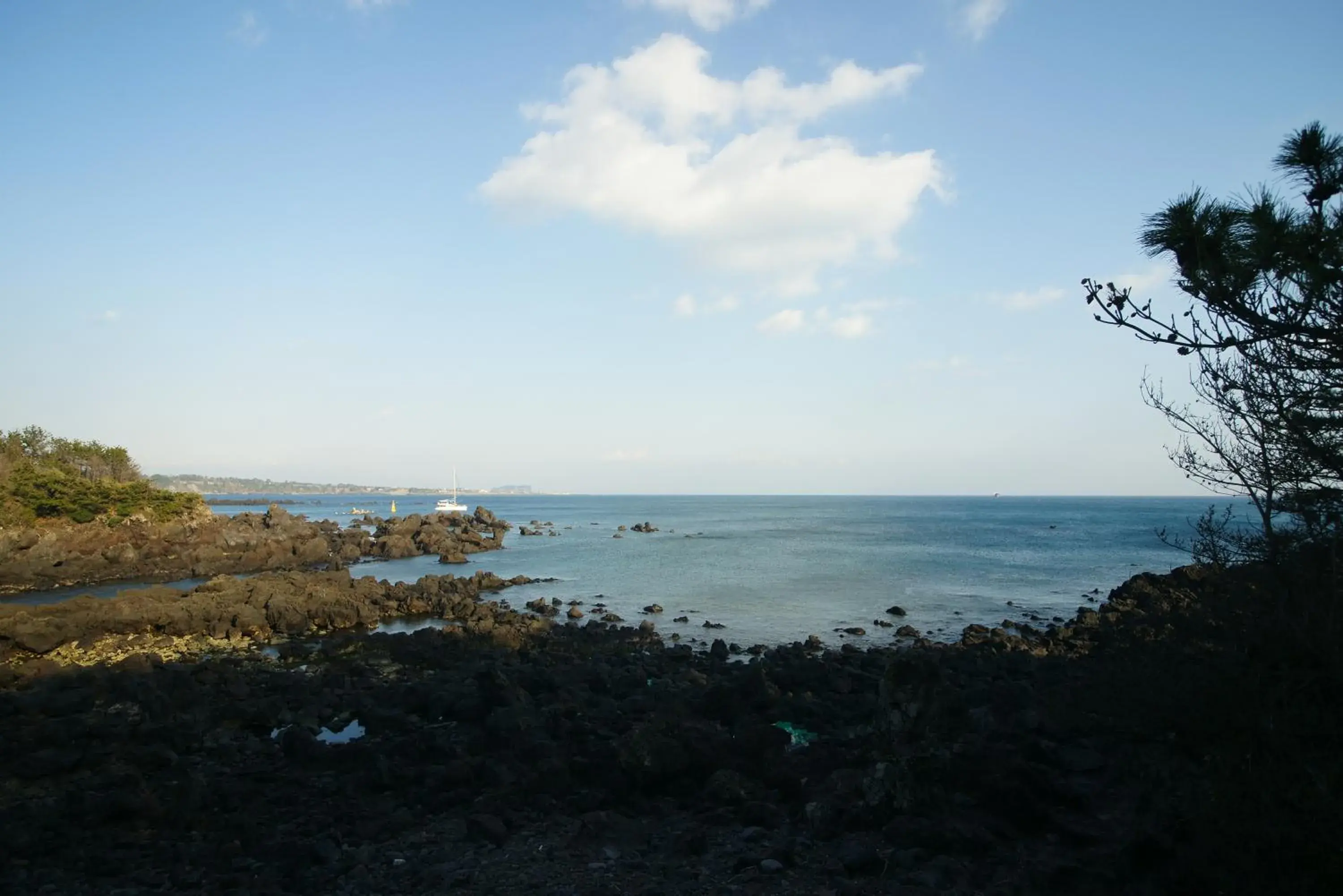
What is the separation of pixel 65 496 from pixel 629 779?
5179 cm

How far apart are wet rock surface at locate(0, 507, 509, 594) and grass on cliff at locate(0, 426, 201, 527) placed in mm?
1316

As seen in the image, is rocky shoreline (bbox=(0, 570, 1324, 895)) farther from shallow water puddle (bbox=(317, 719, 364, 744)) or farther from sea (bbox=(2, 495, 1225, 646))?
sea (bbox=(2, 495, 1225, 646))

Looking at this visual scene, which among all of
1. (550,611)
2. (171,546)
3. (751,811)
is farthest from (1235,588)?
(171,546)

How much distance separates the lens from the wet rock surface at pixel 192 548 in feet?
123

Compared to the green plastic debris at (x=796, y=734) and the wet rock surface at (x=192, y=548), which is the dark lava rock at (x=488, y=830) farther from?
the wet rock surface at (x=192, y=548)

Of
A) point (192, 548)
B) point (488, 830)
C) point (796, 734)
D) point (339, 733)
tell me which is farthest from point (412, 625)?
point (192, 548)

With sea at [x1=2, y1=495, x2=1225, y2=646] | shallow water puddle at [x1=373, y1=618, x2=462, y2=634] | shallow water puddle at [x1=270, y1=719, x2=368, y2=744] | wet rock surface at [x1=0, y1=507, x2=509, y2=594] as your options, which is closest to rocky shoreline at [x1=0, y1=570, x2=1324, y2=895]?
shallow water puddle at [x1=270, y1=719, x2=368, y2=744]

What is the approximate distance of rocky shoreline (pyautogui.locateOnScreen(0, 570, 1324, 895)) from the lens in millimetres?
7191

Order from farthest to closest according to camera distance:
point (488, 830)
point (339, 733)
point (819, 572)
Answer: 1. point (819, 572)
2. point (339, 733)
3. point (488, 830)

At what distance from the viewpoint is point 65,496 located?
4625cm

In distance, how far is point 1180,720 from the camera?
6508 mm

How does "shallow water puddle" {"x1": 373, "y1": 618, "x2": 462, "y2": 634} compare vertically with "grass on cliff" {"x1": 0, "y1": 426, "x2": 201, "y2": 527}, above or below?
below

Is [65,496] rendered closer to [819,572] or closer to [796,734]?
[819,572]

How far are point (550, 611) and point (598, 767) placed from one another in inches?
814
